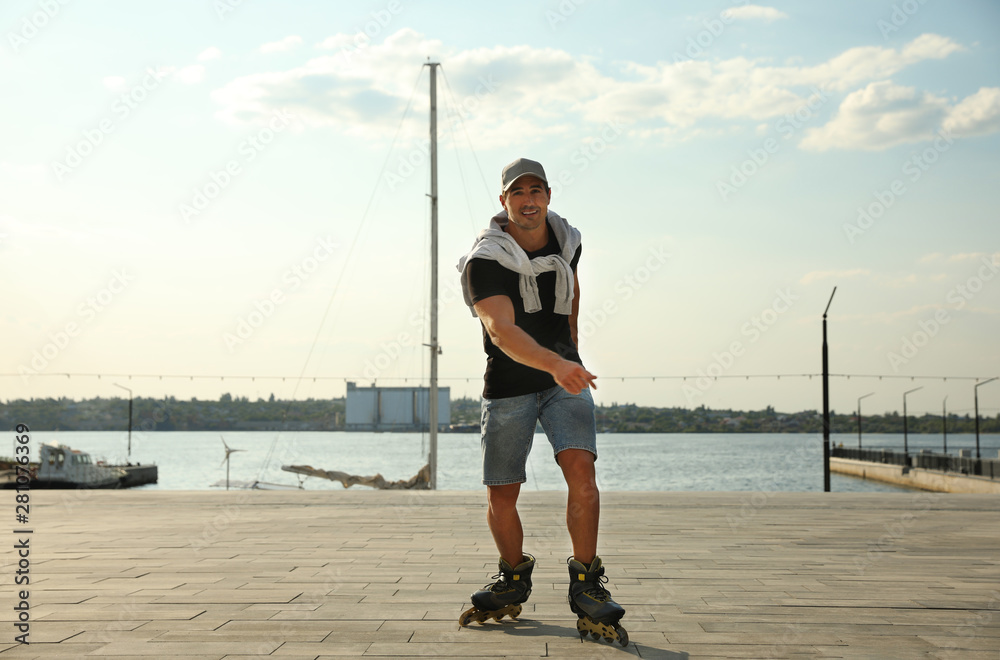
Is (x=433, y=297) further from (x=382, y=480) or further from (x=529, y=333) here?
(x=529, y=333)

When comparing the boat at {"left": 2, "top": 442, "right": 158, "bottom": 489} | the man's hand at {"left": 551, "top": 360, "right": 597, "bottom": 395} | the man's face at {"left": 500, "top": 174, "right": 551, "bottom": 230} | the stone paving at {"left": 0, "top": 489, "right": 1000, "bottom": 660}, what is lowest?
the boat at {"left": 2, "top": 442, "right": 158, "bottom": 489}

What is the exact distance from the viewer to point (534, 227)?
10.2 ft

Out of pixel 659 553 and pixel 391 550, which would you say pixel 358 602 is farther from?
pixel 659 553

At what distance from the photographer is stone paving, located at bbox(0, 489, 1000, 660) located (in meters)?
2.79

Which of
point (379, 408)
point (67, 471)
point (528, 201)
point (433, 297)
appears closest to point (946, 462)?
point (433, 297)

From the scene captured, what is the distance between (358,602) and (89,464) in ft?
166

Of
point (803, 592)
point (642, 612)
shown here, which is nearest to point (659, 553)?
point (803, 592)

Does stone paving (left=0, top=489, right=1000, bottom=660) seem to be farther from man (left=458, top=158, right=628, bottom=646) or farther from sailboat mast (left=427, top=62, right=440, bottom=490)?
sailboat mast (left=427, top=62, right=440, bottom=490)

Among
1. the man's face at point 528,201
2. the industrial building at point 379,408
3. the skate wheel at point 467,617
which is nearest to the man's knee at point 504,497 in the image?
the skate wheel at point 467,617

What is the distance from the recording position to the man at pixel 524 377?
2.94 meters

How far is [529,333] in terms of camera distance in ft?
10.2

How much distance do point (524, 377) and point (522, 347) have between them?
34 cm

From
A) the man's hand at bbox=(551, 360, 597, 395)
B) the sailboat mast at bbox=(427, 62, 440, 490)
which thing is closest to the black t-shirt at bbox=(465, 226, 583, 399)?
the man's hand at bbox=(551, 360, 597, 395)

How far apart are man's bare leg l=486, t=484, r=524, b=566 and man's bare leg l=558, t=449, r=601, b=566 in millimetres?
279
